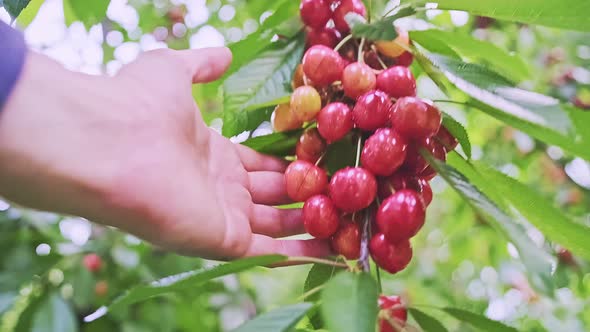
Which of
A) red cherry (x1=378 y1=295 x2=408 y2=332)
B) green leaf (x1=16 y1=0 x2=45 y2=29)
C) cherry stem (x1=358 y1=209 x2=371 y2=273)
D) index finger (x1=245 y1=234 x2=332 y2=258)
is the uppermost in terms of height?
green leaf (x1=16 y1=0 x2=45 y2=29)

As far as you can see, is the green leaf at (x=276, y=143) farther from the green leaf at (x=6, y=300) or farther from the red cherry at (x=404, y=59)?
the green leaf at (x=6, y=300)

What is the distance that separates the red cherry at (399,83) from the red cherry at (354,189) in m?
0.13

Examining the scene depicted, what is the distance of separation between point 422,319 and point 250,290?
60.1 inches

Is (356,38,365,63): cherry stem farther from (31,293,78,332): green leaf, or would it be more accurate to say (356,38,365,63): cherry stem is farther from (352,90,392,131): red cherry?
(31,293,78,332): green leaf

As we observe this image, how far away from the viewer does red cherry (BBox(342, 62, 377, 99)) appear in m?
0.83

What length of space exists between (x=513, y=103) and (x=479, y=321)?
10.2 inches

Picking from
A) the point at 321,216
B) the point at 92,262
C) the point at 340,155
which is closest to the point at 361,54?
the point at 340,155

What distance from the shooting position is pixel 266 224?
2.99 ft

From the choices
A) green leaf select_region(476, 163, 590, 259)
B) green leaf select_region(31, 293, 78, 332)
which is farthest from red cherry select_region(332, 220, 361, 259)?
green leaf select_region(31, 293, 78, 332)

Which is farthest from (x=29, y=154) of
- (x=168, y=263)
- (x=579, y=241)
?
(x=168, y=263)

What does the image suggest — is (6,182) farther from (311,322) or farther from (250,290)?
(250,290)

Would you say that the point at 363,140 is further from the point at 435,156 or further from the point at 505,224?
the point at 505,224

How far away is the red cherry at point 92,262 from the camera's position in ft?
6.12

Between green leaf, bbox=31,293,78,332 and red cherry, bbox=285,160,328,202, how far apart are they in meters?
1.05
